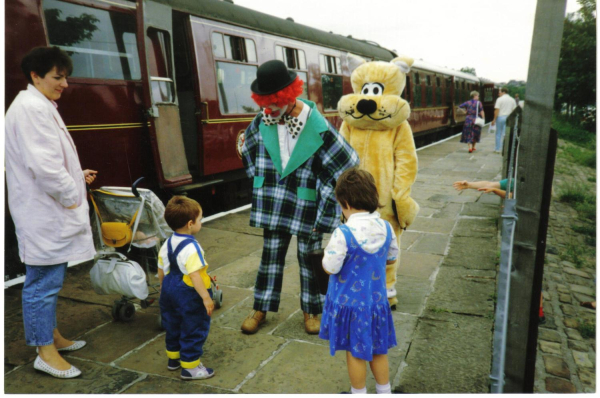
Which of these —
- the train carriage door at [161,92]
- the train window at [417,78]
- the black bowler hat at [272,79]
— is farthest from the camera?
the train window at [417,78]

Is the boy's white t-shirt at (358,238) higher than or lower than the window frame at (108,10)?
lower

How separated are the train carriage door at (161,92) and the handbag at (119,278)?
273cm

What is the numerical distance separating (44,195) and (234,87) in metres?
5.19

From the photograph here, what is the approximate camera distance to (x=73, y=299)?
4.14 m

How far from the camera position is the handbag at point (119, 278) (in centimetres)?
329

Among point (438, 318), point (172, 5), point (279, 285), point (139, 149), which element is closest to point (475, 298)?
point (438, 318)

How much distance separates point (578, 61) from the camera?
10.8 metres

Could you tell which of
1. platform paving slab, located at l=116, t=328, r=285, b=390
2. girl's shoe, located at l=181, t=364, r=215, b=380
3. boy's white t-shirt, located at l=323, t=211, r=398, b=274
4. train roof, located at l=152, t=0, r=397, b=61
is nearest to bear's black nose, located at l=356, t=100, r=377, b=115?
boy's white t-shirt, located at l=323, t=211, r=398, b=274

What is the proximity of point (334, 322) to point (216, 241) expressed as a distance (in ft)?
12.1

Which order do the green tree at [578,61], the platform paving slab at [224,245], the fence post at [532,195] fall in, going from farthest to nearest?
the green tree at [578,61]
the platform paving slab at [224,245]
the fence post at [532,195]

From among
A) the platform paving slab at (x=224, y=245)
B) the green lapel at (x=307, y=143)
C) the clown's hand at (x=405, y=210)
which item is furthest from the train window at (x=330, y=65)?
the green lapel at (x=307, y=143)

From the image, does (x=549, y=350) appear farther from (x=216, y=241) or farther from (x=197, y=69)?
(x=197, y=69)

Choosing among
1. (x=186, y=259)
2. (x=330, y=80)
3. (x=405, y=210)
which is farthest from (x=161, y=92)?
(x=330, y=80)

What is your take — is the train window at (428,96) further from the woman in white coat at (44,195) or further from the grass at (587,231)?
the woman in white coat at (44,195)
